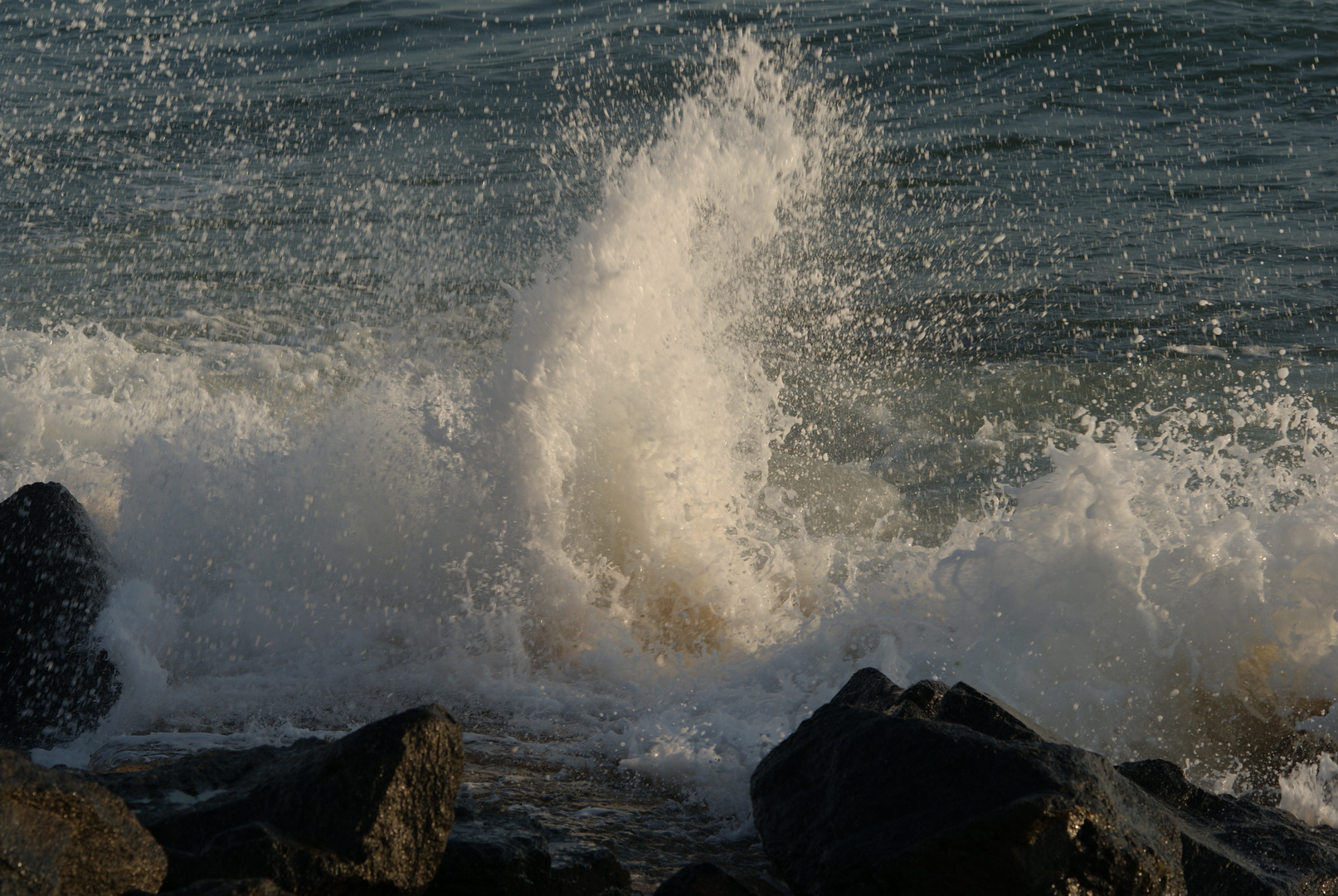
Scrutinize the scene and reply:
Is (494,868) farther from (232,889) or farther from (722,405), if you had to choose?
(722,405)

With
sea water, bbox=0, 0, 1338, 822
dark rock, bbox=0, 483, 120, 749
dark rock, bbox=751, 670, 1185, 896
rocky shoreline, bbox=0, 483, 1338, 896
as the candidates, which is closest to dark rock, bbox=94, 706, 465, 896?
rocky shoreline, bbox=0, 483, 1338, 896

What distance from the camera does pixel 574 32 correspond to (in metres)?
18.0

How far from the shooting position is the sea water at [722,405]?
15.0 feet

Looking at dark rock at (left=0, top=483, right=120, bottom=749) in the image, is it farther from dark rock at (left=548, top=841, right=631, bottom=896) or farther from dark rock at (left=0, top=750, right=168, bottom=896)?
dark rock at (left=548, top=841, right=631, bottom=896)

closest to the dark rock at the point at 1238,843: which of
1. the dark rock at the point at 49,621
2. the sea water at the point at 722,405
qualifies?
the sea water at the point at 722,405

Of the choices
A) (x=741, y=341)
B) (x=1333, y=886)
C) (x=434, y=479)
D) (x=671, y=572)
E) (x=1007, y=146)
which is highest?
(x=1007, y=146)

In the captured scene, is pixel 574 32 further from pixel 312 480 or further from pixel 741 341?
pixel 312 480

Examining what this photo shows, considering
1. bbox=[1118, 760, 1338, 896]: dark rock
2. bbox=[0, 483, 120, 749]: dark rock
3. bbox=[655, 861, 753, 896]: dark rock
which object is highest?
bbox=[0, 483, 120, 749]: dark rock

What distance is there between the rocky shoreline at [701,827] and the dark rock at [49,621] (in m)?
1.18

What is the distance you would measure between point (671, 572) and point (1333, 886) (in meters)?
3.01

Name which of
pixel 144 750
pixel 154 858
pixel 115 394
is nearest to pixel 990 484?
pixel 144 750

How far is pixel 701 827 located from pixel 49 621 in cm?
271

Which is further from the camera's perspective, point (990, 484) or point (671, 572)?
point (990, 484)

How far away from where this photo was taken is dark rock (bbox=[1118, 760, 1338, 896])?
9.42ft
